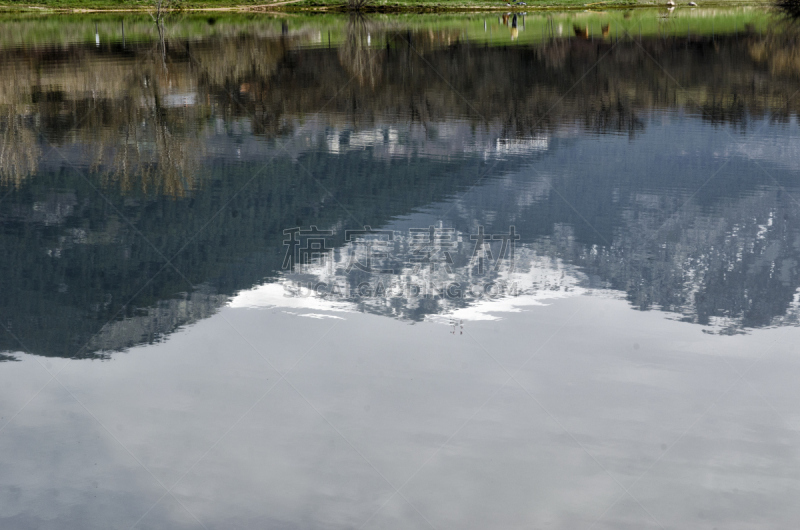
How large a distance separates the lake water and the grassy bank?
54857mm

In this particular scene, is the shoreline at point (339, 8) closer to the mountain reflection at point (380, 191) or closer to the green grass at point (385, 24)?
the green grass at point (385, 24)

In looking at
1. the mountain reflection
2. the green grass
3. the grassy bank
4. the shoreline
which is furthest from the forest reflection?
the grassy bank

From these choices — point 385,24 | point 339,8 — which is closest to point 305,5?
point 339,8

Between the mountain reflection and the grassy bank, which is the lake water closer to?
the mountain reflection

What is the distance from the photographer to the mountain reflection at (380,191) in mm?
13984

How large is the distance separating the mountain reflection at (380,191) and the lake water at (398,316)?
3.8 inches

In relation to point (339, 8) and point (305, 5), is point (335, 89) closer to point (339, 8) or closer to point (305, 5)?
point (339, 8)

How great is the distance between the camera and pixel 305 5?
85188mm

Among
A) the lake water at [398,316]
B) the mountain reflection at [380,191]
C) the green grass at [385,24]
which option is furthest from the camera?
the green grass at [385,24]

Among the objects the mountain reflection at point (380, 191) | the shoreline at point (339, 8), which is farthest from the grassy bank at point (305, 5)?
the mountain reflection at point (380, 191)

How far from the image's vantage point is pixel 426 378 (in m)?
11.0

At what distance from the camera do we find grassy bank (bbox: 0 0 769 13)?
81.8 metres

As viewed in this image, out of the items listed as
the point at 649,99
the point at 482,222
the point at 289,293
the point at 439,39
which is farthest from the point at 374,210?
the point at 439,39

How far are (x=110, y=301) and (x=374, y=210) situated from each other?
6512 millimetres
